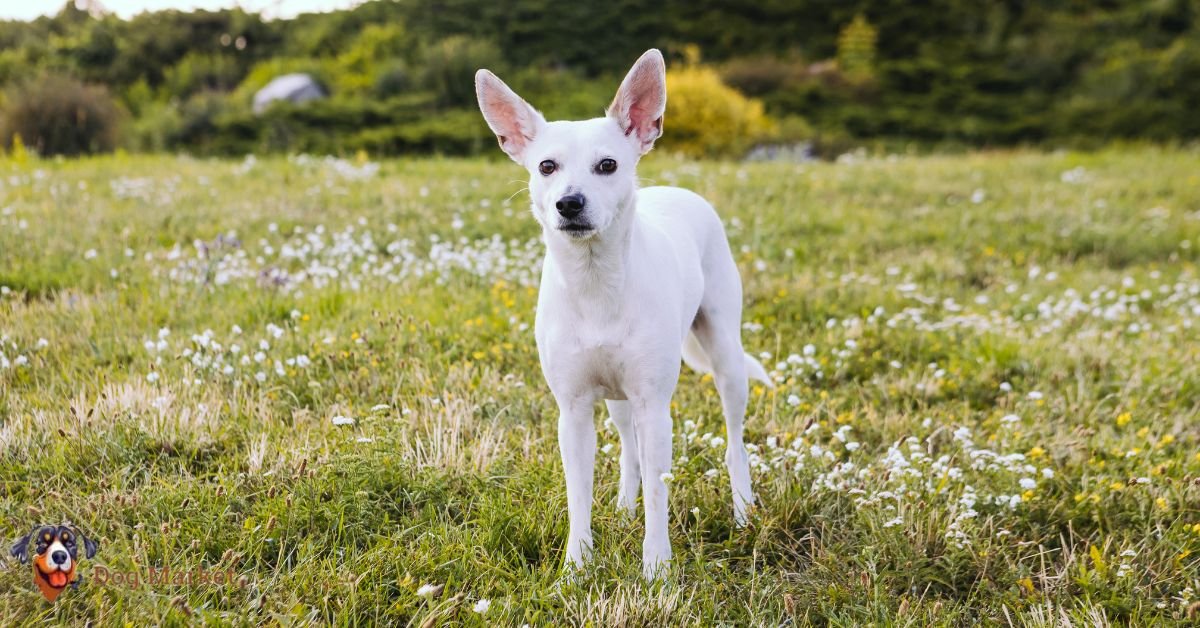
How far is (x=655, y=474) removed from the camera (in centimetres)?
332

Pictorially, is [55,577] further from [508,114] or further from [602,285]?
[508,114]

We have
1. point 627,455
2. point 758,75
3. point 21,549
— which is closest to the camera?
point 21,549

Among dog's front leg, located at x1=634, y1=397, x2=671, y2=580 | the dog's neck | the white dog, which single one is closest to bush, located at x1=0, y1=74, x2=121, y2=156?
the white dog

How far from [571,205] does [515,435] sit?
1.60 m

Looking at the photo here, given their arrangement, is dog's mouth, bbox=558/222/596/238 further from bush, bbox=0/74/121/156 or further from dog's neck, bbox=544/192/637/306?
bush, bbox=0/74/121/156

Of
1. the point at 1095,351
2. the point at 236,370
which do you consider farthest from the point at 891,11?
the point at 236,370

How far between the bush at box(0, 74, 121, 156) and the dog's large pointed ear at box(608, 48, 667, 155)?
1297cm

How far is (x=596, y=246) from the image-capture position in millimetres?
3227

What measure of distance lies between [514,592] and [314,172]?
9.07m

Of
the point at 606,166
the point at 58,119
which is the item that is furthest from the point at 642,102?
the point at 58,119

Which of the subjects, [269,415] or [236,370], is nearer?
[269,415]

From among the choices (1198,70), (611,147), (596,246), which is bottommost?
(1198,70)

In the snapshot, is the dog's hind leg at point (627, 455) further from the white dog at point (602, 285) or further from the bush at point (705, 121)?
the bush at point (705, 121)

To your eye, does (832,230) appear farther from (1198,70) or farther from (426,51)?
(1198,70)
